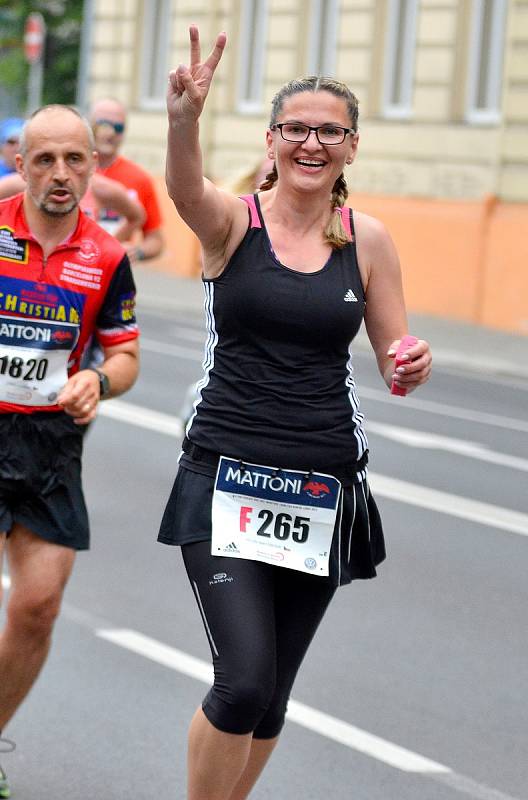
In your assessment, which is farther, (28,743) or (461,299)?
(461,299)

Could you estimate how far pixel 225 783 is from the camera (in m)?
4.30

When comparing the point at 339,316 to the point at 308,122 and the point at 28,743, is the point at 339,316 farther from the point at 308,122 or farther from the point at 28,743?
the point at 28,743

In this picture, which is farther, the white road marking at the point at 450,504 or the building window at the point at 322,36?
the building window at the point at 322,36

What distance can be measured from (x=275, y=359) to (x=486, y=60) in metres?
21.0

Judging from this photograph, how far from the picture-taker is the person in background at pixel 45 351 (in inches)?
195

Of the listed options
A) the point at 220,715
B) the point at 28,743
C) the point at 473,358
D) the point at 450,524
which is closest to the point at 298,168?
the point at 220,715

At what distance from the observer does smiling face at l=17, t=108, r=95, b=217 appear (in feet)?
16.2

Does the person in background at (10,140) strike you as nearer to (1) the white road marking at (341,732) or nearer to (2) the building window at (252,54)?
(1) the white road marking at (341,732)

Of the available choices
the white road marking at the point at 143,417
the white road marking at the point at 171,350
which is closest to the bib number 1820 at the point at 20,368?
the white road marking at the point at 143,417

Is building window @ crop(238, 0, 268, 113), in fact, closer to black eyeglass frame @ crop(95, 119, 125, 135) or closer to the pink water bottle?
black eyeglass frame @ crop(95, 119, 125, 135)

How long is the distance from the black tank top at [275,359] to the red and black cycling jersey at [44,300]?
711 millimetres

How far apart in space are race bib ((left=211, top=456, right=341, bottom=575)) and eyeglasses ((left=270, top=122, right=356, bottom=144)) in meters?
0.81

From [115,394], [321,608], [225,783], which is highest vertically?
[115,394]

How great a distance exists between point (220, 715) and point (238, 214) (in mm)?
1210
